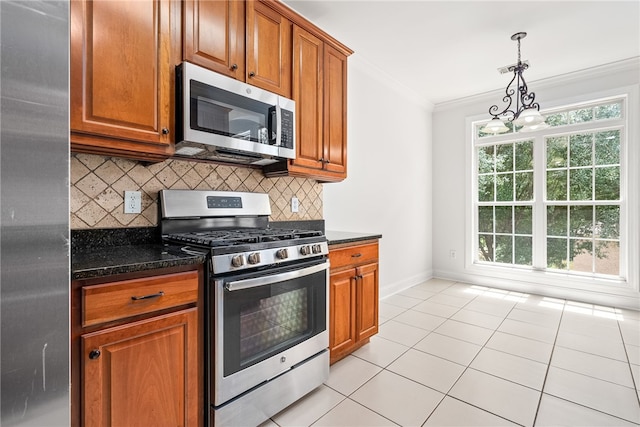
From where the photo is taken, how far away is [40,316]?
0.60 m

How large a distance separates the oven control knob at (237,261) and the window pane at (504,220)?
165 inches

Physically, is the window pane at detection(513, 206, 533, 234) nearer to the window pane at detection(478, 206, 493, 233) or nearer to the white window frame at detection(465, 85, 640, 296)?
the white window frame at detection(465, 85, 640, 296)

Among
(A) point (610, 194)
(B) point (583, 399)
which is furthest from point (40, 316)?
(A) point (610, 194)

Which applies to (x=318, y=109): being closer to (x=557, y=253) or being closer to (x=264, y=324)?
(x=264, y=324)

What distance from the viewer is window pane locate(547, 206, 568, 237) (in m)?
3.88

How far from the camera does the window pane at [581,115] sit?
146 inches

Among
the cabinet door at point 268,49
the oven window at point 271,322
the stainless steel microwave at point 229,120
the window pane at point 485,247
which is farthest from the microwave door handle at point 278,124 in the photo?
the window pane at point 485,247

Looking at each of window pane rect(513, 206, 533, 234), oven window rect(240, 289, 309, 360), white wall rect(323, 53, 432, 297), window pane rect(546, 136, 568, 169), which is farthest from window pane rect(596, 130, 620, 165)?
oven window rect(240, 289, 309, 360)

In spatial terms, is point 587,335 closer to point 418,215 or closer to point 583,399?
point 583,399

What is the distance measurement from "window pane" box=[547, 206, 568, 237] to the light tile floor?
3.36ft

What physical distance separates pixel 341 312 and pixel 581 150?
3784mm

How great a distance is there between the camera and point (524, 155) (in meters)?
4.16

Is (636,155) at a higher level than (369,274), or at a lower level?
higher

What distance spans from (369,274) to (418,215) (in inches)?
95.1
